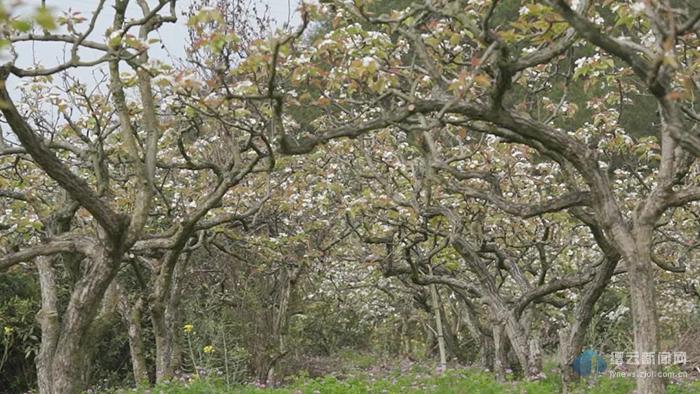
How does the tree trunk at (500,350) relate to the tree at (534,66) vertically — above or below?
below

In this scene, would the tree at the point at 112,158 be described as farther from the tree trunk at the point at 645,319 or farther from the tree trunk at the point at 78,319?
the tree trunk at the point at 645,319

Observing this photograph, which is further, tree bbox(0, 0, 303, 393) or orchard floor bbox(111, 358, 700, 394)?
orchard floor bbox(111, 358, 700, 394)

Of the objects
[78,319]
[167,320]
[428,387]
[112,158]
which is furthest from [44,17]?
[167,320]

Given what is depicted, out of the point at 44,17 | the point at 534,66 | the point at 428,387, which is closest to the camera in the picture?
the point at 44,17

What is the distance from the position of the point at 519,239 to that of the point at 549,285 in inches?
71.5

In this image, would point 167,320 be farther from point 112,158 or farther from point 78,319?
point 78,319

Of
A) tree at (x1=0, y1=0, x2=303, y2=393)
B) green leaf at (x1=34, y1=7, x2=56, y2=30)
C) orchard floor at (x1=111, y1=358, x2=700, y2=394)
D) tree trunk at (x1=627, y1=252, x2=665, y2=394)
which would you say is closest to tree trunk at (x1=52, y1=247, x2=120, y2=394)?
tree at (x1=0, y1=0, x2=303, y2=393)

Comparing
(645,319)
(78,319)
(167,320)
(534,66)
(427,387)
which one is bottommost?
(427,387)

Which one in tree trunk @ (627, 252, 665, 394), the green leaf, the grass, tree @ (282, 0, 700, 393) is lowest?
the grass

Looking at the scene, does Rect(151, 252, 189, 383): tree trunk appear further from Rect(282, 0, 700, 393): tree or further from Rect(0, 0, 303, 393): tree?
Rect(282, 0, 700, 393): tree

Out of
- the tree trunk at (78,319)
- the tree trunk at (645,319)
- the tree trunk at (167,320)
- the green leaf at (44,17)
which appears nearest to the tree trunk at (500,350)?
the tree trunk at (167,320)

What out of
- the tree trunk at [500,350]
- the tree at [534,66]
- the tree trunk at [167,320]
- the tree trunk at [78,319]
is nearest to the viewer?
the tree at [534,66]

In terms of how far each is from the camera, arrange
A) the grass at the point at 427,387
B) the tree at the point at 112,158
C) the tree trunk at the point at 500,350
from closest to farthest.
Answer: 1. the tree at the point at 112,158
2. the grass at the point at 427,387
3. the tree trunk at the point at 500,350

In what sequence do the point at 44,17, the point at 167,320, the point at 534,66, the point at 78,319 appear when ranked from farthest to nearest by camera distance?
the point at 167,320 < the point at 78,319 < the point at 534,66 < the point at 44,17
